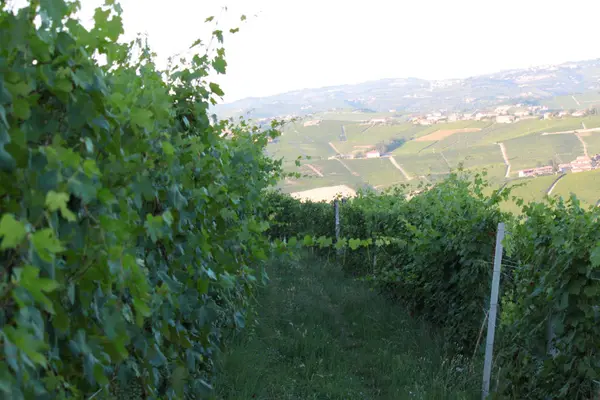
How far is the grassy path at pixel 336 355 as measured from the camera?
5090mm

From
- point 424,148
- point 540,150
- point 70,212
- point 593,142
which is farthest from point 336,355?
point 424,148

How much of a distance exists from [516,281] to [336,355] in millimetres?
2165

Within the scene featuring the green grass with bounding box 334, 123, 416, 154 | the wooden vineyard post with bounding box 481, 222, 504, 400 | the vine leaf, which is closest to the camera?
the vine leaf

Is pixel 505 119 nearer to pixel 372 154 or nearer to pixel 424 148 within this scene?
pixel 424 148

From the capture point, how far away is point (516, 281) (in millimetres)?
5625

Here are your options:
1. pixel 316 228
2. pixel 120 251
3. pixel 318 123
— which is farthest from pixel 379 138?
pixel 120 251

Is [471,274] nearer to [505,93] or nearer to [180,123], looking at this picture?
[180,123]

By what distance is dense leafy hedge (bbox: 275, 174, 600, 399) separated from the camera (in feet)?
14.7

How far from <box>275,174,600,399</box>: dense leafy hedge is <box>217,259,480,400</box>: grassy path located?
18.5 inches

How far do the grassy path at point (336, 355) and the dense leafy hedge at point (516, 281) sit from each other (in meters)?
0.47

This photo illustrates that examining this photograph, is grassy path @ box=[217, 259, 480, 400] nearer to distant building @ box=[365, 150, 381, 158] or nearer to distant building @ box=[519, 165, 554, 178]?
distant building @ box=[519, 165, 554, 178]

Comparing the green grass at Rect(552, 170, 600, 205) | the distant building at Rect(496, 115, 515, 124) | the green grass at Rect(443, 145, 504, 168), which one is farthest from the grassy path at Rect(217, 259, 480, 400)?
the distant building at Rect(496, 115, 515, 124)

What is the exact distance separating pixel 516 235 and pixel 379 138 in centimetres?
8124

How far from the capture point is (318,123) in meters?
93.3
